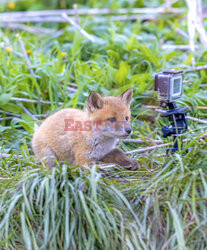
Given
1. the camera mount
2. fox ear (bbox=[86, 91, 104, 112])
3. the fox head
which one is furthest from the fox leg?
fox ear (bbox=[86, 91, 104, 112])

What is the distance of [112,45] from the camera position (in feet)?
19.0

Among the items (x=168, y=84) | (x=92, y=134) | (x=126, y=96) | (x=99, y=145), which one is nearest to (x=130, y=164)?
(x=99, y=145)

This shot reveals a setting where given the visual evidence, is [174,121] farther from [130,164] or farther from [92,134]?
[92,134]

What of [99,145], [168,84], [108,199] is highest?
[168,84]

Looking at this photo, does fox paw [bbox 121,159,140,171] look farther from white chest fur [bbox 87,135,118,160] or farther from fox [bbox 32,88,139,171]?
white chest fur [bbox 87,135,118,160]

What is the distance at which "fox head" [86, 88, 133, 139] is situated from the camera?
353 centimetres

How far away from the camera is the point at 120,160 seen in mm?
3705

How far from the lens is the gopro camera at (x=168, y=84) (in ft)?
10.9

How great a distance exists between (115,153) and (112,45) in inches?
100

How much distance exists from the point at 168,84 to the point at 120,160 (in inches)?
37.2

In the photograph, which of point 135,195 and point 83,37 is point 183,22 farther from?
point 135,195

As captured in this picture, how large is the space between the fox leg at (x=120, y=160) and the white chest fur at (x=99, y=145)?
0.09m

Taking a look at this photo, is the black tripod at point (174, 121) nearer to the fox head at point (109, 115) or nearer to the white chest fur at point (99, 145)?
the fox head at point (109, 115)

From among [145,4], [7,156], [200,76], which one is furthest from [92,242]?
[145,4]
